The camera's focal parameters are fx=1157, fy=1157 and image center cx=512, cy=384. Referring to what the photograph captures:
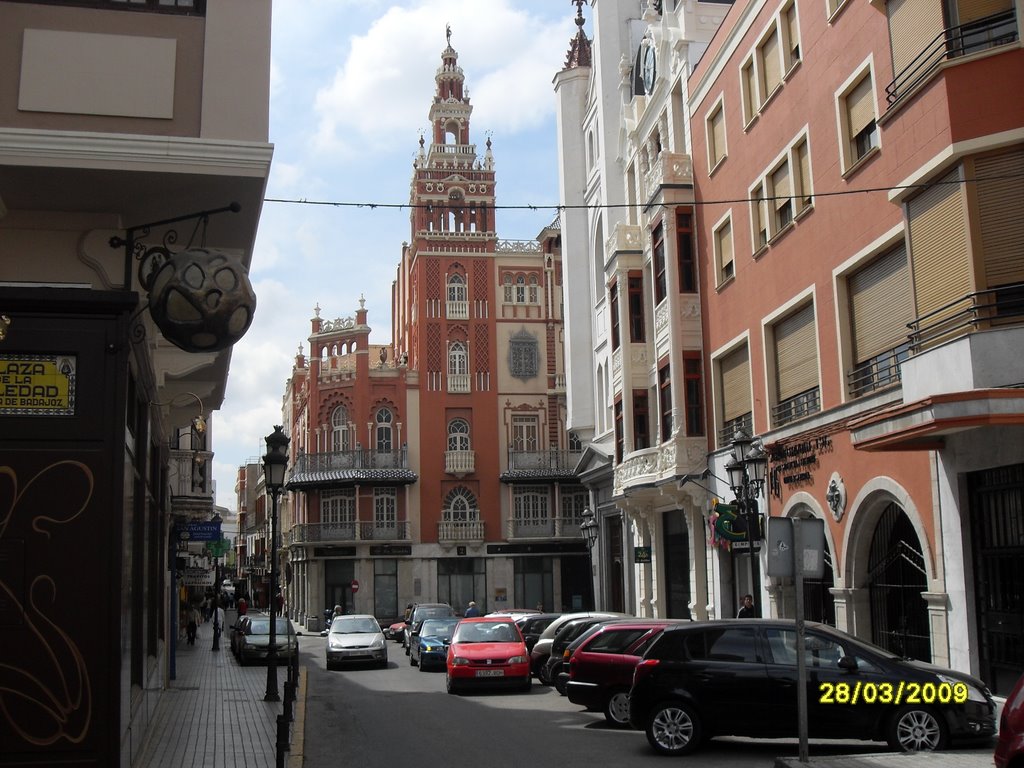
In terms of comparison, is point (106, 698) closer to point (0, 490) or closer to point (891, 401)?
point (0, 490)

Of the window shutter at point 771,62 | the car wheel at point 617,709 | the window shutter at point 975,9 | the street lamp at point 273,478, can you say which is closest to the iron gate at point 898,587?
the car wheel at point 617,709

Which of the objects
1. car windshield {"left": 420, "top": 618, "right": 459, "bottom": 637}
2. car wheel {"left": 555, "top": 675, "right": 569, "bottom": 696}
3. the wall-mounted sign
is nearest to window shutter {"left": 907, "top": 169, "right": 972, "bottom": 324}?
car wheel {"left": 555, "top": 675, "right": 569, "bottom": 696}

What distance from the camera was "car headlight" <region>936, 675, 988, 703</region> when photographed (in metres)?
12.6

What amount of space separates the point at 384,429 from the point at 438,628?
30.1 meters

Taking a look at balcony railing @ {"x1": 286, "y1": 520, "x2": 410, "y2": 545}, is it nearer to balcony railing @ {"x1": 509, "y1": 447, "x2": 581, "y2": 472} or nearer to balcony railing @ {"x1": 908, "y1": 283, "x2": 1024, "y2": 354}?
balcony railing @ {"x1": 509, "y1": 447, "x2": 581, "y2": 472}

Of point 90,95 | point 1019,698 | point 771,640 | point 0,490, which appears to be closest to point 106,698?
point 0,490

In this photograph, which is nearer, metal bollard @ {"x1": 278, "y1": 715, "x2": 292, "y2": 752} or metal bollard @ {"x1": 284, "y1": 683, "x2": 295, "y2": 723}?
metal bollard @ {"x1": 278, "y1": 715, "x2": 292, "y2": 752}

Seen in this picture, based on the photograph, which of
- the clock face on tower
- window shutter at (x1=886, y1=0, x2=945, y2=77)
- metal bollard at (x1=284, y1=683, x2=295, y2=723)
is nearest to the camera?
metal bollard at (x1=284, y1=683, x2=295, y2=723)

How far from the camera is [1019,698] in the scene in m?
8.09

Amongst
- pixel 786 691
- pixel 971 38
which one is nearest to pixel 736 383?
pixel 971 38

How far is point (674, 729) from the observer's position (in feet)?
44.0

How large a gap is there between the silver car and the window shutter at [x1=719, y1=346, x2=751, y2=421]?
11151mm

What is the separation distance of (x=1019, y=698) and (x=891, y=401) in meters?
10.6
